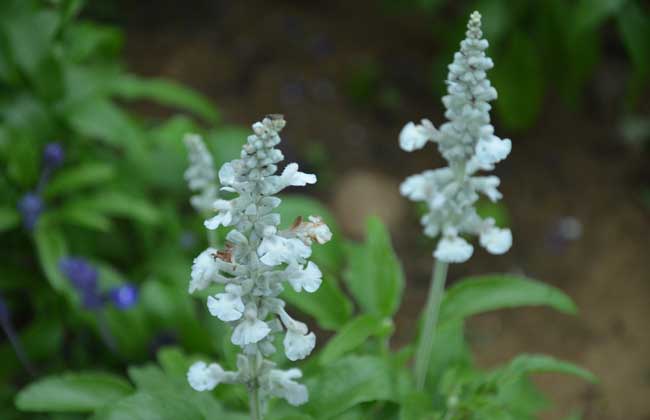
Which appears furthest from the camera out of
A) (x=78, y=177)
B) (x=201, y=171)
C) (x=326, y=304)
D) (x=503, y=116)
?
(x=503, y=116)

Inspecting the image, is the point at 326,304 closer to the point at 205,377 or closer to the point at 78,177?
the point at 205,377

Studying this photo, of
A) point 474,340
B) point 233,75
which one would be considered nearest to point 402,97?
point 233,75

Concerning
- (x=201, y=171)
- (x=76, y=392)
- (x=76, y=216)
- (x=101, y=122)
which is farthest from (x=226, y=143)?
(x=76, y=392)

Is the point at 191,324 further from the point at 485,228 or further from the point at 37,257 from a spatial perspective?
the point at 485,228

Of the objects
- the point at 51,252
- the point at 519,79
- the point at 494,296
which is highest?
the point at 519,79

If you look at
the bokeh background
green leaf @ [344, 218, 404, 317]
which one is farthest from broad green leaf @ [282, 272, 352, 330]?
the bokeh background

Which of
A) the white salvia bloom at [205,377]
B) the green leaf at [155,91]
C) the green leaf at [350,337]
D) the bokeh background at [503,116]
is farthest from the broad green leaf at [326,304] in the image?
the green leaf at [155,91]

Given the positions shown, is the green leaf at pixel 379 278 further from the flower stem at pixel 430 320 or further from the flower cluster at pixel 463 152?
the flower cluster at pixel 463 152
